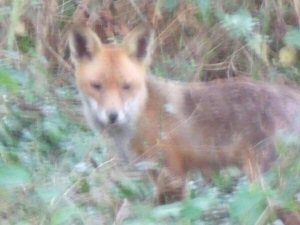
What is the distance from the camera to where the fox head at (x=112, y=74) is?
5.63m

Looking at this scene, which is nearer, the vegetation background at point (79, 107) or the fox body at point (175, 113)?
the vegetation background at point (79, 107)

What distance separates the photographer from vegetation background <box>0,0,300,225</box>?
13.4 ft

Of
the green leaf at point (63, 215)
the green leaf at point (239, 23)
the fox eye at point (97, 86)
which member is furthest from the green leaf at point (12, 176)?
the green leaf at point (239, 23)

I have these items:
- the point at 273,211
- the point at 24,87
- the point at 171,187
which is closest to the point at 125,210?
the point at 273,211

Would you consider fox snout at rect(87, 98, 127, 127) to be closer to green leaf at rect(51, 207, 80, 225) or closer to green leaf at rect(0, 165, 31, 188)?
green leaf at rect(51, 207, 80, 225)

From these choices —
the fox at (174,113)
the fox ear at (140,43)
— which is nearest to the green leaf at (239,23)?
the fox at (174,113)

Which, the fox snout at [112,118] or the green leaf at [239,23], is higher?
the green leaf at [239,23]

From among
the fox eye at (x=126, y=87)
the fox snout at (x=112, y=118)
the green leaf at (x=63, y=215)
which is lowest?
the green leaf at (x=63, y=215)

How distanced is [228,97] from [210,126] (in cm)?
22

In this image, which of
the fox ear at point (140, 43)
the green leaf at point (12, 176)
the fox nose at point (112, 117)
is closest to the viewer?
the green leaf at point (12, 176)

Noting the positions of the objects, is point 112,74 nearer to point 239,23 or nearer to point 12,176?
point 239,23

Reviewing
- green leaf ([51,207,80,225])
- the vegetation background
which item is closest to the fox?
the vegetation background

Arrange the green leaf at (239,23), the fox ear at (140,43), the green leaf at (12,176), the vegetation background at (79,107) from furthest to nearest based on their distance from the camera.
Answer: the green leaf at (239,23)
the fox ear at (140,43)
the vegetation background at (79,107)
the green leaf at (12,176)

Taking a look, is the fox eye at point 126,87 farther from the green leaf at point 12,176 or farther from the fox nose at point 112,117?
the green leaf at point 12,176
